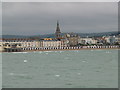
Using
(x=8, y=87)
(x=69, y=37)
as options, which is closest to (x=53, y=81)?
(x=8, y=87)

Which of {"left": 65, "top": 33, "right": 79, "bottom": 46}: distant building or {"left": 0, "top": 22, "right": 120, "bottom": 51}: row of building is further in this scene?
{"left": 65, "top": 33, "right": 79, "bottom": 46}: distant building

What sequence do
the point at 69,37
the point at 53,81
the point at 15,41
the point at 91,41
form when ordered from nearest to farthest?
the point at 53,81 < the point at 15,41 < the point at 69,37 < the point at 91,41

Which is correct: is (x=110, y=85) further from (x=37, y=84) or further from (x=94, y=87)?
(x=37, y=84)

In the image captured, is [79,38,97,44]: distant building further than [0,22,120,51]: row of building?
Yes

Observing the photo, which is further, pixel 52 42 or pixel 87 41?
pixel 87 41

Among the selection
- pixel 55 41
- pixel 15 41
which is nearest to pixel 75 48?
pixel 55 41

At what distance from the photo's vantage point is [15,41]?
532 ft

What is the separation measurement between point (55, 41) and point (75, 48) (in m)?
9.98

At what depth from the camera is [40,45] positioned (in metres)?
164

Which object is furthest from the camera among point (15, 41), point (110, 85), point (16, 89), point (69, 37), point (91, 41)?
point (91, 41)

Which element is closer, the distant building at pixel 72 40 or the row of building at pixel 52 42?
the row of building at pixel 52 42

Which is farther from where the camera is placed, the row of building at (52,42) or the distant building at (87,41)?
the distant building at (87,41)

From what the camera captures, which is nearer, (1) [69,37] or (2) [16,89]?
(2) [16,89]

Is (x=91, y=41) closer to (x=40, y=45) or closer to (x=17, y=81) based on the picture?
(x=40, y=45)
